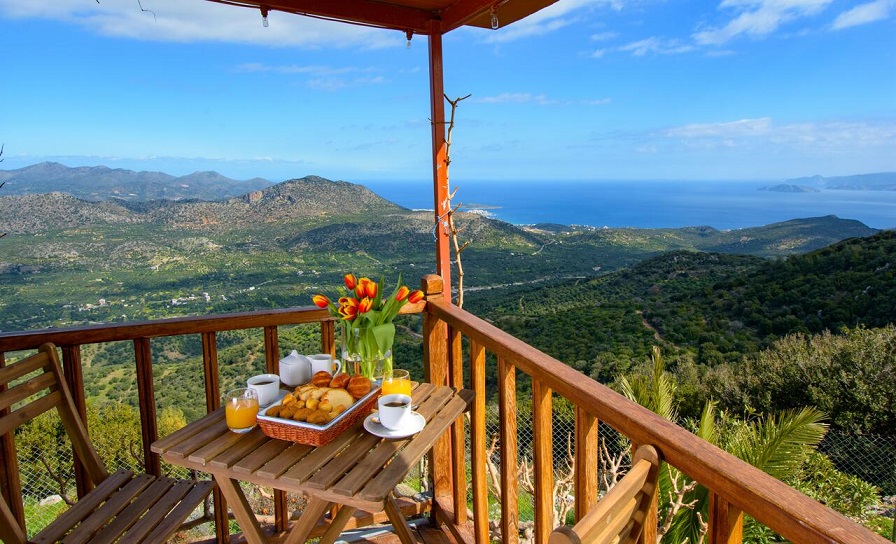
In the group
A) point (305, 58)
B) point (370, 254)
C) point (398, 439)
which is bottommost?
point (370, 254)

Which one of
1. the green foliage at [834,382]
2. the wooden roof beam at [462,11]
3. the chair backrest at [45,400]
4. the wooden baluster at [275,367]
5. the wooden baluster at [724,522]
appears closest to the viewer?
the wooden baluster at [724,522]

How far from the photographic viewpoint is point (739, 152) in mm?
47531

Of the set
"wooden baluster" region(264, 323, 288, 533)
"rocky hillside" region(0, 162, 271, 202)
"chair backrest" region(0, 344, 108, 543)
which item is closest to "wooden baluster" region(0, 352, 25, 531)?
"chair backrest" region(0, 344, 108, 543)

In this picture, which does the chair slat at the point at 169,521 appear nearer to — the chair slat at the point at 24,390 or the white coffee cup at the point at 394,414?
the chair slat at the point at 24,390

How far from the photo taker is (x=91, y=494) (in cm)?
Result: 192

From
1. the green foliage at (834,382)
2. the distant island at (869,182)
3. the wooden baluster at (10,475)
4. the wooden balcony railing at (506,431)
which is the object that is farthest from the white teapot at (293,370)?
the distant island at (869,182)

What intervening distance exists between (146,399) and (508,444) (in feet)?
4.75

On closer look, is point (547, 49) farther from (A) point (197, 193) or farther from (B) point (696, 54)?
(A) point (197, 193)

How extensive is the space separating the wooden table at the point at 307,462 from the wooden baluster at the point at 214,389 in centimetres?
44

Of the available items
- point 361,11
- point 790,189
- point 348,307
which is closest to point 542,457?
point 348,307

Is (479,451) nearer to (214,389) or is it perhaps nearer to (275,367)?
(275,367)

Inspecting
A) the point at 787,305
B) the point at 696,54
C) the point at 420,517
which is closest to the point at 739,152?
the point at 696,54

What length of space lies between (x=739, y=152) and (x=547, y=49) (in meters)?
19.4

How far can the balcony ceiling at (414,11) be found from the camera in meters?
2.29
